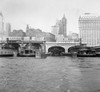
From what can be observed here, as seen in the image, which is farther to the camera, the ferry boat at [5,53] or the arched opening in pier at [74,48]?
the arched opening in pier at [74,48]

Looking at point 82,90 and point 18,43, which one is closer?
point 82,90

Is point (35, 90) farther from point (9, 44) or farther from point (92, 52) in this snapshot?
point (9, 44)

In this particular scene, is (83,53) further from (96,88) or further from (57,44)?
(96,88)

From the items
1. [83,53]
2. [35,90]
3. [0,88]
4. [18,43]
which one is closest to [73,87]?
[35,90]

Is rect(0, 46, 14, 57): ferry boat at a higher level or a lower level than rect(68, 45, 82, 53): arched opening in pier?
lower

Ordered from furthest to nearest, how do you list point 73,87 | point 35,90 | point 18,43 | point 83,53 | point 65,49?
point 65,49 → point 18,43 → point 83,53 → point 73,87 → point 35,90

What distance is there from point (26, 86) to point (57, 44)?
16131 cm

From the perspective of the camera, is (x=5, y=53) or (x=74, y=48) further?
(x=74, y=48)

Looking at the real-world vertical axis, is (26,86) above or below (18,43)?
below

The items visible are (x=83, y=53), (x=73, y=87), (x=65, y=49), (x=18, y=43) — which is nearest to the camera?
(x=73, y=87)

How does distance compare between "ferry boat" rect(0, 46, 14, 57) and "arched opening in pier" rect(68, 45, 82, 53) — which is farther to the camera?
"arched opening in pier" rect(68, 45, 82, 53)

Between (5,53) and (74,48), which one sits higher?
(74,48)

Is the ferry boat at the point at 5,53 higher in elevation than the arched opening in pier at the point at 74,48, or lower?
lower

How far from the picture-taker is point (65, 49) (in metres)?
188
